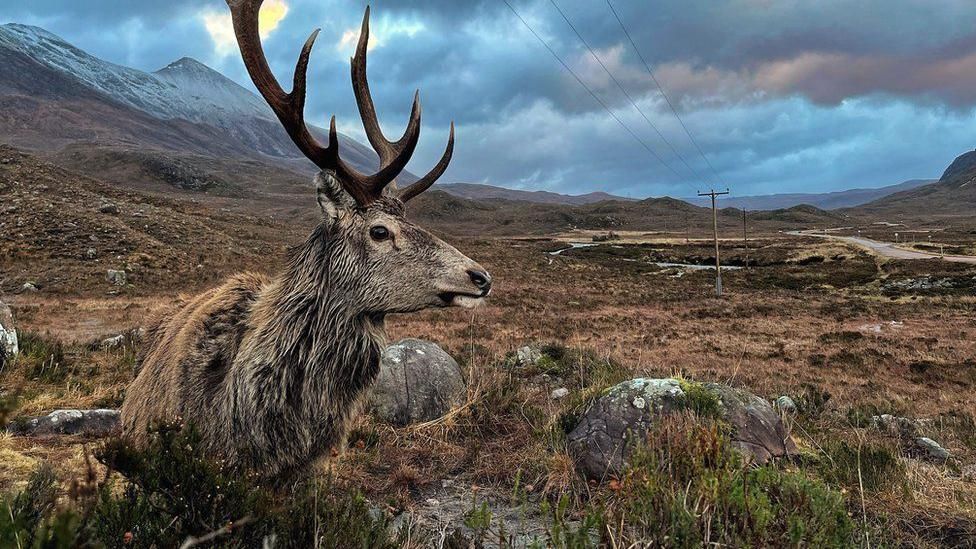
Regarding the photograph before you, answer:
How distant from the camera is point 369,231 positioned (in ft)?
11.8

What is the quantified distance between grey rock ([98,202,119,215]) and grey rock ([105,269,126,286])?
12.2 metres

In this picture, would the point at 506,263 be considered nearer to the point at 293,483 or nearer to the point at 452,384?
the point at 452,384

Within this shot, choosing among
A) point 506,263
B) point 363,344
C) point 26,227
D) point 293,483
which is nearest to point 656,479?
point 363,344

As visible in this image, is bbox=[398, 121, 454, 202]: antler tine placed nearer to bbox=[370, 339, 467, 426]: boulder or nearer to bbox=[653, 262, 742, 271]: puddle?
bbox=[370, 339, 467, 426]: boulder

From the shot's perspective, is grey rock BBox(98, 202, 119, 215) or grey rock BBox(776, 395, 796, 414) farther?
grey rock BBox(98, 202, 119, 215)

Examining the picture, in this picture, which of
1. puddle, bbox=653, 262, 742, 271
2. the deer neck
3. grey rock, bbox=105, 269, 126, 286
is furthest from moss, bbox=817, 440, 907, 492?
puddle, bbox=653, 262, 742, 271

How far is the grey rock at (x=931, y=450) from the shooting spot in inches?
264

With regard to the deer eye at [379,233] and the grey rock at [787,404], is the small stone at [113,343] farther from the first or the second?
the grey rock at [787,404]

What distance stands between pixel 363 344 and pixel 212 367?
39.8 inches

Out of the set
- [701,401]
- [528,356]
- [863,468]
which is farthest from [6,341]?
[863,468]

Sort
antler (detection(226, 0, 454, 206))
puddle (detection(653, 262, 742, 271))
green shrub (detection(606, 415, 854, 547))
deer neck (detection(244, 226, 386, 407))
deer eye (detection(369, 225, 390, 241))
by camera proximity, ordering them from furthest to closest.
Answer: puddle (detection(653, 262, 742, 271)), deer eye (detection(369, 225, 390, 241)), antler (detection(226, 0, 454, 206)), deer neck (detection(244, 226, 386, 407)), green shrub (detection(606, 415, 854, 547))

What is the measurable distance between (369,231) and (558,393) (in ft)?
20.5

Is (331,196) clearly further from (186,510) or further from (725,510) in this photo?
(725,510)

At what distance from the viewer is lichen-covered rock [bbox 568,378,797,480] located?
460cm
